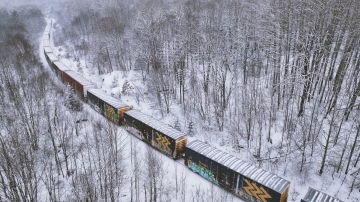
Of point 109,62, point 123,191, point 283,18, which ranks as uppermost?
point 283,18

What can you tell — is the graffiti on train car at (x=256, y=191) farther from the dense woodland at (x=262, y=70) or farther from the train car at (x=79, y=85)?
the train car at (x=79, y=85)

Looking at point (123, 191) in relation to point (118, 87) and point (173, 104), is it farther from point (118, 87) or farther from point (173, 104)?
point (118, 87)

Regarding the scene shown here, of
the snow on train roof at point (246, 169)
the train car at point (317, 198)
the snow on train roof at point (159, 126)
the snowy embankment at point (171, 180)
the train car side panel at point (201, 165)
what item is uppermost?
the snow on train roof at point (159, 126)

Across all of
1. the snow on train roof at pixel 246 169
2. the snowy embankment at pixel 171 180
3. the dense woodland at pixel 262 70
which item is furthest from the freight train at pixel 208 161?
the dense woodland at pixel 262 70

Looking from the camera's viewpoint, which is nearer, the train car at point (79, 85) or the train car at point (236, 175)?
the train car at point (236, 175)

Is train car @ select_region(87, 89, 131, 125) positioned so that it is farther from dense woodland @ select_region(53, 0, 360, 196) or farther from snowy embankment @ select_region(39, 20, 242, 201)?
dense woodland @ select_region(53, 0, 360, 196)

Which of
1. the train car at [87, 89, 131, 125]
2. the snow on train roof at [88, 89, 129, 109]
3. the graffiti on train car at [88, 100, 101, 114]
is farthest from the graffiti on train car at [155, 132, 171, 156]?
the graffiti on train car at [88, 100, 101, 114]

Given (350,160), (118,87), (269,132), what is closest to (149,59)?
(118,87)

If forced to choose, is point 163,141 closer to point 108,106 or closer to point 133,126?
point 133,126
